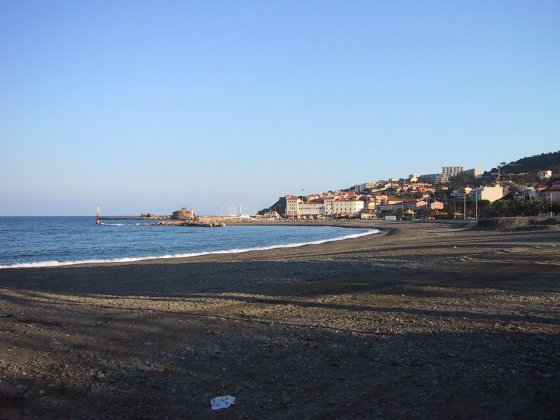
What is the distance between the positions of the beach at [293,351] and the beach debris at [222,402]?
0.24 feet

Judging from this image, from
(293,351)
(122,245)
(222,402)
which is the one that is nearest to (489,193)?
(122,245)

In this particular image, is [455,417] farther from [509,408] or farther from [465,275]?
[465,275]

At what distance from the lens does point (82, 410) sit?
4898 mm

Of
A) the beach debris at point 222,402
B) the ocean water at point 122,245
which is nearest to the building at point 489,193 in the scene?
the ocean water at point 122,245

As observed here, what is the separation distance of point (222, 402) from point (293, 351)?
197 centimetres

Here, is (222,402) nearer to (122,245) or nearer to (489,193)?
(122,245)

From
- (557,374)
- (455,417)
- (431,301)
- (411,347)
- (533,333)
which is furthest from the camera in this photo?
(431,301)

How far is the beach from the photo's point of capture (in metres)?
4.94

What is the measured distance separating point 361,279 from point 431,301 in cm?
423

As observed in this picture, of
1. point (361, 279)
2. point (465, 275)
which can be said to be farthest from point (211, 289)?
point (465, 275)

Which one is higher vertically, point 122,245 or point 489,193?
point 489,193

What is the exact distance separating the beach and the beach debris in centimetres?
7

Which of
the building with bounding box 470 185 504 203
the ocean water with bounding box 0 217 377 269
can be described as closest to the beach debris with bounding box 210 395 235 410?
the ocean water with bounding box 0 217 377 269

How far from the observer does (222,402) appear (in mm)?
4988
